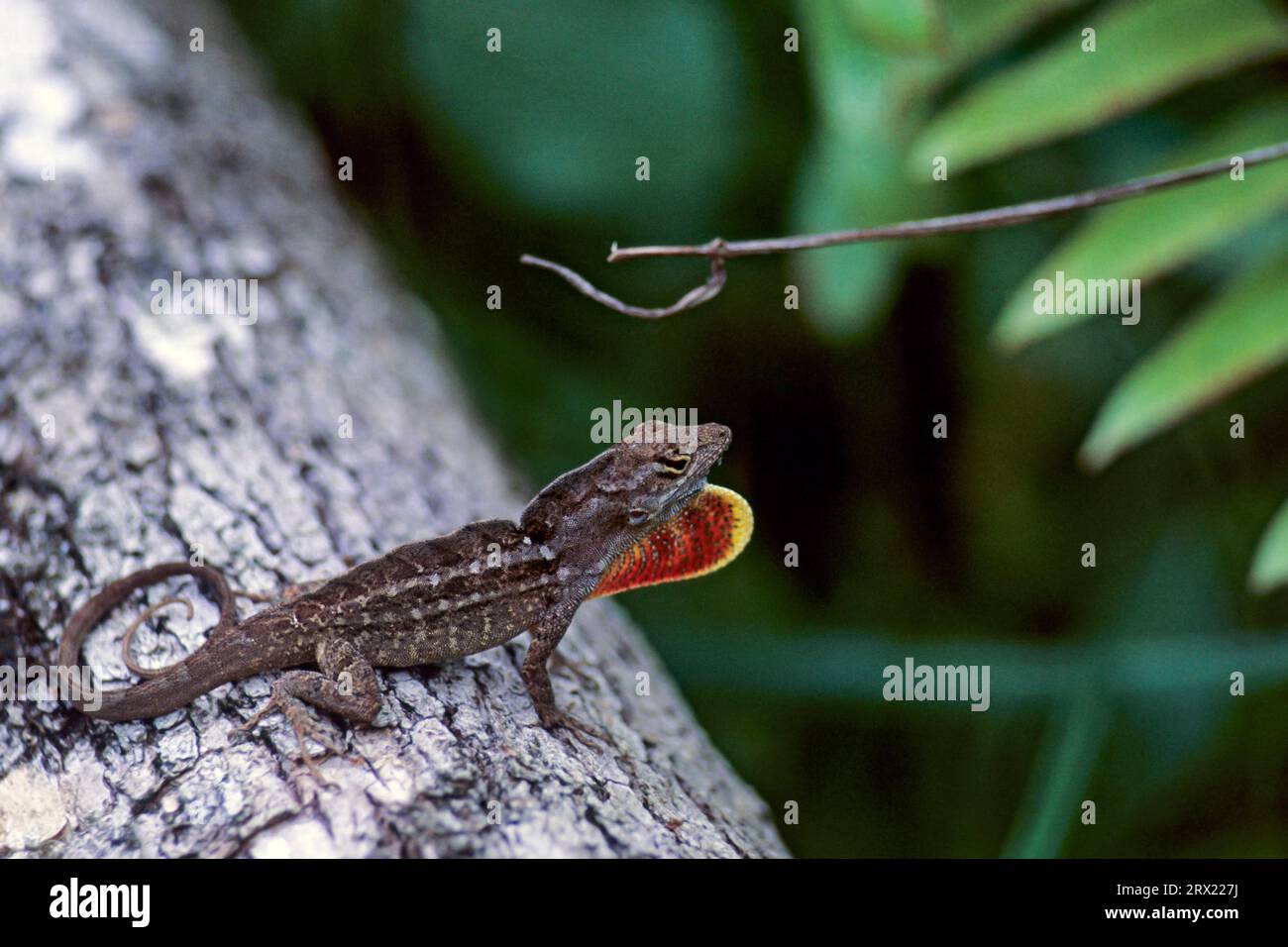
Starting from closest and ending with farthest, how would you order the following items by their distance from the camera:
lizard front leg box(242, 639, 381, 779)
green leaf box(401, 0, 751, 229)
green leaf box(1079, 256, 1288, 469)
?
lizard front leg box(242, 639, 381, 779) → green leaf box(1079, 256, 1288, 469) → green leaf box(401, 0, 751, 229)

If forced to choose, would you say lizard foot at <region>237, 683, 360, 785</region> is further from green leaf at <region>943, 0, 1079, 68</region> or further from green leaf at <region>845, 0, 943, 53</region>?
green leaf at <region>943, 0, 1079, 68</region>

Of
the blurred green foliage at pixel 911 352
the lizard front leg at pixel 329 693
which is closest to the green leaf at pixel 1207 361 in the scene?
the blurred green foliage at pixel 911 352

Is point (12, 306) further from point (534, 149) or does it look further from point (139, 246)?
point (534, 149)

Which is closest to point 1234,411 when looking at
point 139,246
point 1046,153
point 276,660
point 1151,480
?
point 1151,480

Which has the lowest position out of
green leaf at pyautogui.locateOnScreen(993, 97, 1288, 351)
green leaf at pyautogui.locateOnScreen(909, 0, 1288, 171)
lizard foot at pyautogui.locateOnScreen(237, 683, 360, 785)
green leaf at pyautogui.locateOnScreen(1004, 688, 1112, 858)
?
green leaf at pyautogui.locateOnScreen(1004, 688, 1112, 858)

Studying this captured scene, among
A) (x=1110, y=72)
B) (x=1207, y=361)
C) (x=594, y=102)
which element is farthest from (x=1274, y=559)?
(x=594, y=102)

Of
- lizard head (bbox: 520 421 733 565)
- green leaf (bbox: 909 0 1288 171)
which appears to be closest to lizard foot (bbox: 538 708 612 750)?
lizard head (bbox: 520 421 733 565)

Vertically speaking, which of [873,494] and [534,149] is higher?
[534,149]

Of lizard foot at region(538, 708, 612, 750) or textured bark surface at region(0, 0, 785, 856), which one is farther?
lizard foot at region(538, 708, 612, 750)
